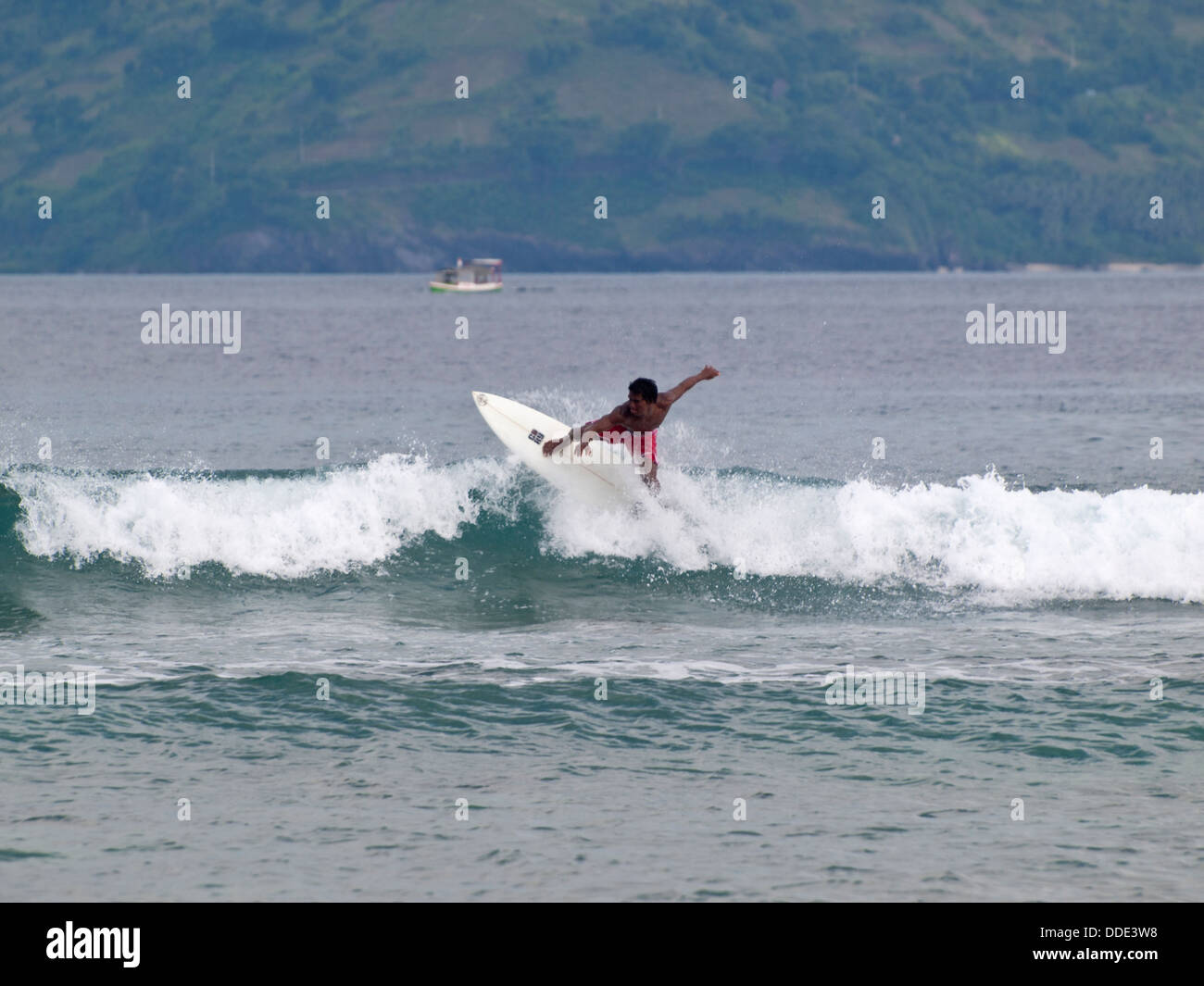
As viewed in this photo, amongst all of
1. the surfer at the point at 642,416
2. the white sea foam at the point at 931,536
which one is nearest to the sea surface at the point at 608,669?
A: the white sea foam at the point at 931,536

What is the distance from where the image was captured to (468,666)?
1343 centimetres

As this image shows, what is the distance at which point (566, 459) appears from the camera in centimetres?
1794

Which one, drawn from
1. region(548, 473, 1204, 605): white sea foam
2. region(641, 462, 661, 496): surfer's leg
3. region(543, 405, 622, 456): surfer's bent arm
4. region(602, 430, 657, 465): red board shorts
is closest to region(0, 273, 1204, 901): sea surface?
region(548, 473, 1204, 605): white sea foam

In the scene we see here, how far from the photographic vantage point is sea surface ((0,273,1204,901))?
900cm

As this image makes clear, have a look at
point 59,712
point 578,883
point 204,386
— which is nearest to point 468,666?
point 59,712

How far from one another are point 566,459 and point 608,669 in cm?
514

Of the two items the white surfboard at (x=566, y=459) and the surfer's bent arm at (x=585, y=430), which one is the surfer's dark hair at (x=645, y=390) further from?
the white surfboard at (x=566, y=459)

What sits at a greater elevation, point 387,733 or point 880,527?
point 880,527

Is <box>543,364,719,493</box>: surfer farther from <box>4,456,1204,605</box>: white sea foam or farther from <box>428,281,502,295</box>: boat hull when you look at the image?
<box>428,281,502,295</box>: boat hull

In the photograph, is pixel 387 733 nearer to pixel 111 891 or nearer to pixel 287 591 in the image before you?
pixel 111 891

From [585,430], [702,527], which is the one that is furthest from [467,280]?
[585,430]

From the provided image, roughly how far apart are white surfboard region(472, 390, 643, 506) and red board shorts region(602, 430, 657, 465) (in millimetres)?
119

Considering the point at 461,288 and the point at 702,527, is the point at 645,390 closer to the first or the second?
the point at 702,527
